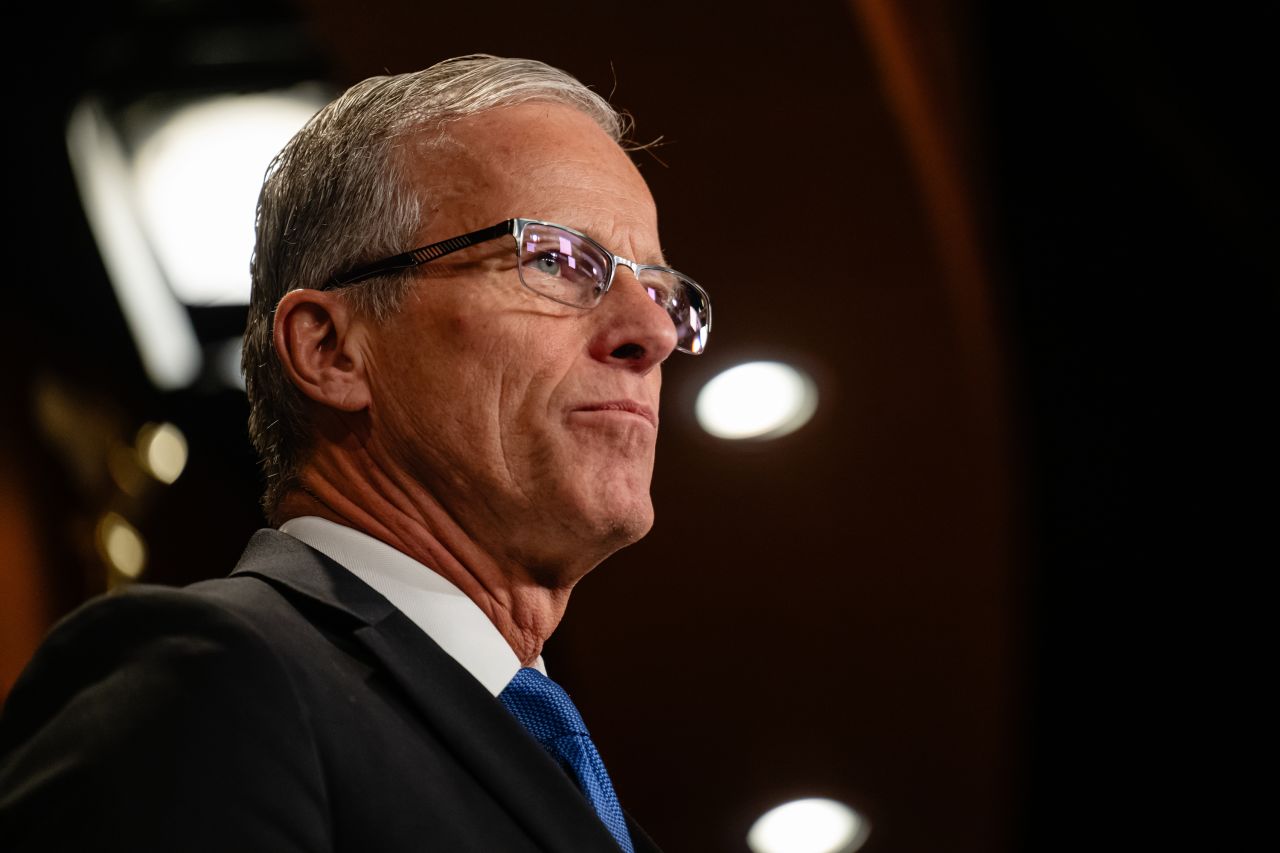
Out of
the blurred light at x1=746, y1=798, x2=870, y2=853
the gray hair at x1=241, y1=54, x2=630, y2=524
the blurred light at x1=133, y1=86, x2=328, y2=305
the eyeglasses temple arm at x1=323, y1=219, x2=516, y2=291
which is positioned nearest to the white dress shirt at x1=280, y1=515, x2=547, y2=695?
the gray hair at x1=241, y1=54, x2=630, y2=524

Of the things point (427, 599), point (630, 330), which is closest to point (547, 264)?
point (630, 330)

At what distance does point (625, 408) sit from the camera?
1.37m

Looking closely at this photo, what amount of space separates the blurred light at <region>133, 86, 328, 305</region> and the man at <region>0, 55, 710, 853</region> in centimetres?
105

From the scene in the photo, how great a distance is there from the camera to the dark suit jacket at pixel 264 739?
817 millimetres

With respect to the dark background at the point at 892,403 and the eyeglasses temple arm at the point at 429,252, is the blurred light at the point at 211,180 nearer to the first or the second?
the dark background at the point at 892,403

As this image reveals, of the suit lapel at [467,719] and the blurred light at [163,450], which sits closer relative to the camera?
the suit lapel at [467,719]

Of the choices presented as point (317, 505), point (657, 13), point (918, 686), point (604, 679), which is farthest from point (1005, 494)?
point (317, 505)

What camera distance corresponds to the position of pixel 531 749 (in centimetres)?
105

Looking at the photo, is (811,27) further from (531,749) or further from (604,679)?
(531,749)

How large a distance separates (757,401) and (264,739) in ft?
6.35

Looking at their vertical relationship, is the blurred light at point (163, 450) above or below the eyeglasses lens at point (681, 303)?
below

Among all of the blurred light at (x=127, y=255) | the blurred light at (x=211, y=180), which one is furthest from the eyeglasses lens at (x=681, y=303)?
the blurred light at (x=127, y=255)

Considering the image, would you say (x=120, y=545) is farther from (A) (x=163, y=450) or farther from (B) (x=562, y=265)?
(B) (x=562, y=265)

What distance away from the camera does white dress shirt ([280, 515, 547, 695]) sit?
120cm
